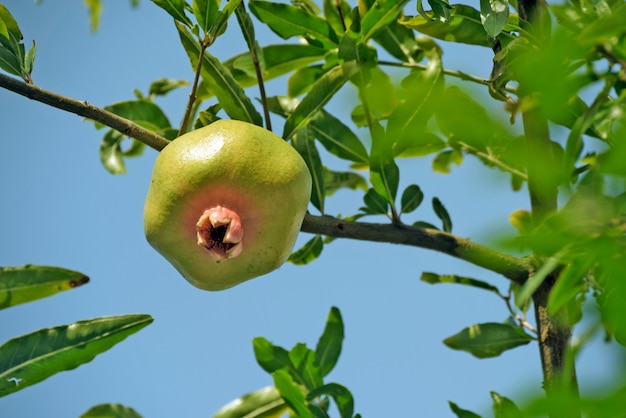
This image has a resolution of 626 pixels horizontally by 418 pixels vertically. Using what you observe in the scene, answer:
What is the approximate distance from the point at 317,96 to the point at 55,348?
2.57 feet

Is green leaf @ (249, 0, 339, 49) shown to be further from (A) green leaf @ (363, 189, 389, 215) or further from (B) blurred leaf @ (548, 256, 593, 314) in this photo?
(B) blurred leaf @ (548, 256, 593, 314)

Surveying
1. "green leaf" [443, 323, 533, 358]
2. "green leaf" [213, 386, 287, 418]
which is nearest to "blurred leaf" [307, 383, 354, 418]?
"green leaf" [213, 386, 287, 418]

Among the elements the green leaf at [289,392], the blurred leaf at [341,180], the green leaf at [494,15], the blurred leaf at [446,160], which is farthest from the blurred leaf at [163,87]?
the green leaf at [494,15]

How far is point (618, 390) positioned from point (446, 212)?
57.6 inches

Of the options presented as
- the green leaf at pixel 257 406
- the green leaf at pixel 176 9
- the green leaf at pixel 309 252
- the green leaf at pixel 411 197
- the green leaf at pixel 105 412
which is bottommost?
the green leaf at pixel 257 406

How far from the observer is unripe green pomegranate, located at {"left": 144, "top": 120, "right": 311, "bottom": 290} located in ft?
4.76

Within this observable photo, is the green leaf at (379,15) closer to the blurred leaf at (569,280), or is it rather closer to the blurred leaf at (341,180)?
the blurred leaf at (341,180)

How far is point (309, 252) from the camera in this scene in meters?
2.33

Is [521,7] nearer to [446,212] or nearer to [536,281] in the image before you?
[446,212]

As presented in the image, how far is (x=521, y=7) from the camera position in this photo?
1.73m

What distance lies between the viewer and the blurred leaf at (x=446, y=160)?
261cm

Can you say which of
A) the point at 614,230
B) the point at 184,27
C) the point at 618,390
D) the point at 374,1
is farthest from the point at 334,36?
the point at 618,390

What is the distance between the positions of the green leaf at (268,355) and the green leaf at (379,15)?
838 mm

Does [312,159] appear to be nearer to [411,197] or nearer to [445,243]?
[411,197]
